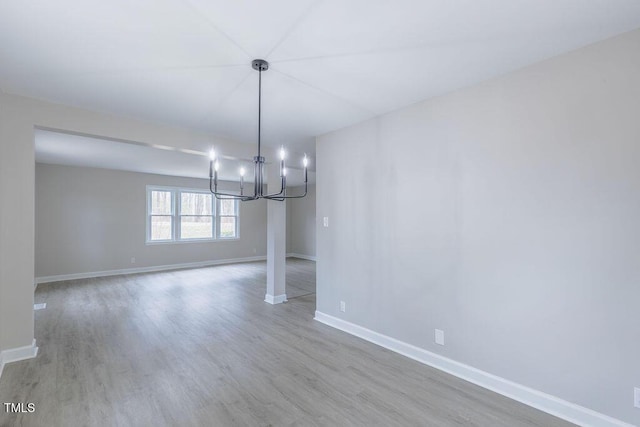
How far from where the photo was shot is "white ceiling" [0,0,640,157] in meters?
1.64

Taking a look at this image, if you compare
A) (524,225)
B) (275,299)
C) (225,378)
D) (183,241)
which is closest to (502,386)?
(524,225)

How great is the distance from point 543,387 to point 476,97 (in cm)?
234

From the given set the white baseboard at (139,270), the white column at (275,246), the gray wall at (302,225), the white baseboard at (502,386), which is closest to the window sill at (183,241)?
the white baseboard at (139,270)

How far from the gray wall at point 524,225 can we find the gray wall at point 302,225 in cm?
663

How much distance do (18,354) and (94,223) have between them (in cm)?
484

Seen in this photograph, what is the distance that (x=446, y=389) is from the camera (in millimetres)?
2391

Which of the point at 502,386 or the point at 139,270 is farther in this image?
the point at 139,270

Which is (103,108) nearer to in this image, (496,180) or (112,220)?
(496,180)

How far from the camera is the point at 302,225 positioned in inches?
411

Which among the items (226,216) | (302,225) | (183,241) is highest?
(226,216)

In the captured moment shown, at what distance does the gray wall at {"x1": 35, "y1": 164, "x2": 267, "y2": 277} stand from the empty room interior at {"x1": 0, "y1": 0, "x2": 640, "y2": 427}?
3171 mm

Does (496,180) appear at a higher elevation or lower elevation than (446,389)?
higher

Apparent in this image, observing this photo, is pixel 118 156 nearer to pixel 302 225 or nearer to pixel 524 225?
pixel 302 225

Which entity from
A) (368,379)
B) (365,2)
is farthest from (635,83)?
(368,379)
